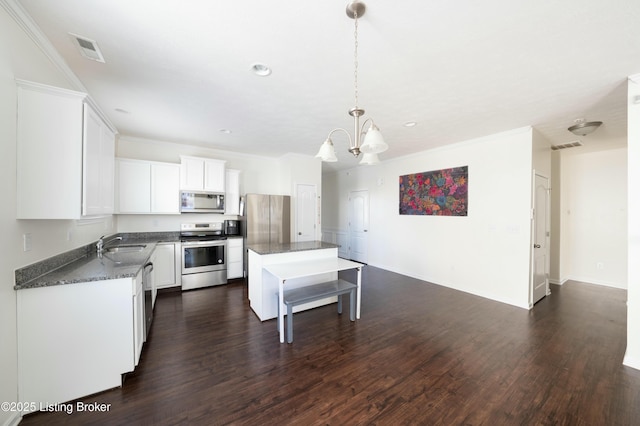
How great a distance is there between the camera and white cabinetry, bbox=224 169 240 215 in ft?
15.8

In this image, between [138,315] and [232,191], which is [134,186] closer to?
[232,191]

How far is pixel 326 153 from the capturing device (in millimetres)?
2010

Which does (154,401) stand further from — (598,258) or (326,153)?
(598,258)

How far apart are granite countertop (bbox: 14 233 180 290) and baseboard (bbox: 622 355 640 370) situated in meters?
4.59

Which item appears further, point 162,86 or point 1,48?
point 162,86

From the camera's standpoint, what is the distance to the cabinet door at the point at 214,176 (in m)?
4.51

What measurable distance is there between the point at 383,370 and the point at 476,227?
10.4 feet

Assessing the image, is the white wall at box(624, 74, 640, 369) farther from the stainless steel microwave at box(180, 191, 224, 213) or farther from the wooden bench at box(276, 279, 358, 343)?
the stainless steel microwave at box(180, 191, 224, 213)

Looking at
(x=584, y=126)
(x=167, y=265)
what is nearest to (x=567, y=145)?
(x=584, y=126)

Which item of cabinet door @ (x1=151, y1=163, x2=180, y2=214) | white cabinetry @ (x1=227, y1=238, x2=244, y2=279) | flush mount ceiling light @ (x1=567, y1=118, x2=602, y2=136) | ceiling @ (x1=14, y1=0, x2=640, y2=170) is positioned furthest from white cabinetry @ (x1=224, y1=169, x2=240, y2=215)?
flush mount ceiling light @ (x1=567, y1=118, x2=602, y2=136)

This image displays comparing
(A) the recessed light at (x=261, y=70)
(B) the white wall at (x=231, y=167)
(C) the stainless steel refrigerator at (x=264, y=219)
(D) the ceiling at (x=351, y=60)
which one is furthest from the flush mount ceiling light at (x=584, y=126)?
(C) the stainless steel refrigerator at (x=264, y=219)

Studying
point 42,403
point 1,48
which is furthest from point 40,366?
point 1,48

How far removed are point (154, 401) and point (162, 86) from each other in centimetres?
288

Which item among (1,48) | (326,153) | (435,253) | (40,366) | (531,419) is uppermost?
(1,48)
